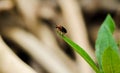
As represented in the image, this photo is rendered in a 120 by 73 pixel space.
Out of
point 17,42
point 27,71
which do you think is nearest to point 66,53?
point 17,42

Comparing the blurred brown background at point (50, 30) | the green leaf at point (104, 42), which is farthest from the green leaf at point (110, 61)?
the blurred brown background at point (50, 30)

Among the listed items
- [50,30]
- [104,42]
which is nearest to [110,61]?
[104,42]

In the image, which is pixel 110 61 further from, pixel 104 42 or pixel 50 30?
pixel 50 30

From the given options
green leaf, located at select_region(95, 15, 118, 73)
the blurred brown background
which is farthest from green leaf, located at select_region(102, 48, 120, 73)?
the blurred brown background

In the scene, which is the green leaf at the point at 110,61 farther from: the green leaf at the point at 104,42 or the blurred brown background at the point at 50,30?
the blurred brown background at the point at 50,30

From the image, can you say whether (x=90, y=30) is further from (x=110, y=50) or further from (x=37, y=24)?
(x=110, y=50)

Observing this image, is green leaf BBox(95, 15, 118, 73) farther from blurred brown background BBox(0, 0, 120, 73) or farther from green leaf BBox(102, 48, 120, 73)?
blurred brown background BBox(0, 0, 120, 73)
